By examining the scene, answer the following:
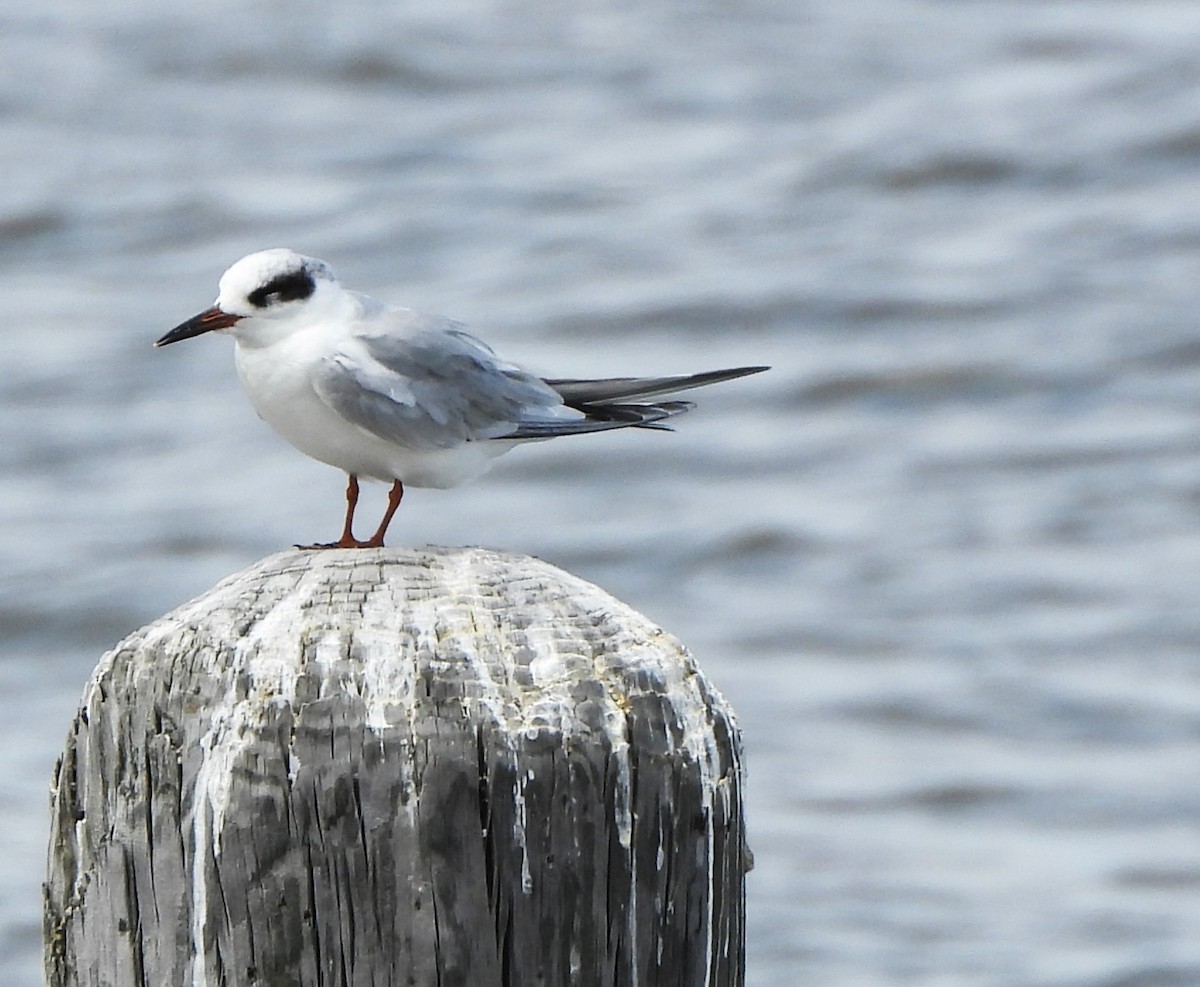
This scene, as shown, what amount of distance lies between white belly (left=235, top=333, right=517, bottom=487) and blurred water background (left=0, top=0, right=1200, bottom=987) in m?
3.62

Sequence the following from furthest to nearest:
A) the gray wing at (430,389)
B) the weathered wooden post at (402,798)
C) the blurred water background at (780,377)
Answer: the blurred water background at (780,377) < the gray wing at (430,389) < the weathered wooden post at (402,798)

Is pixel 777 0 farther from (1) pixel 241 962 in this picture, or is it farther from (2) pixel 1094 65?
(1) pixel 241 962

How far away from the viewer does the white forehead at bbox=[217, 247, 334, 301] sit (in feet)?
12.0

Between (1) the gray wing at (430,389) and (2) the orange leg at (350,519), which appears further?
(1) the gray wing at (430,389)

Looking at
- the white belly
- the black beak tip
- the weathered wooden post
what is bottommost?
the weathered wooden post

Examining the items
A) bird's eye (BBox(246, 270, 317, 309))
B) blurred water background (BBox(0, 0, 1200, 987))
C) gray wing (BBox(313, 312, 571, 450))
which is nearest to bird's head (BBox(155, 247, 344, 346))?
bird's eye (BBox(246, 270, 317, 309))

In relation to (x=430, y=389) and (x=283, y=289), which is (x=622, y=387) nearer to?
(x=430, y=389)

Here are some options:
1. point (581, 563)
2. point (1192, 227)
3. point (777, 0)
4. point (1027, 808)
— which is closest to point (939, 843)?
point (1027, 808)

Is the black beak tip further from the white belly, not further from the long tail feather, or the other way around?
the long tail feather

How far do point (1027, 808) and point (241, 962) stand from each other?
5.92 metres

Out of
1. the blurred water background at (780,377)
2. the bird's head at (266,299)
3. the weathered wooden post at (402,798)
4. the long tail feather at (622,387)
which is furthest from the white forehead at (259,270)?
the blurred water background at (780,377)

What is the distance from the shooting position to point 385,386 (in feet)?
11.9

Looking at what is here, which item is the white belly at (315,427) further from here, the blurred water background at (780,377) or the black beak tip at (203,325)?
the blurred water background at (780,377)

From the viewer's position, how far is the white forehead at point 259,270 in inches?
144
